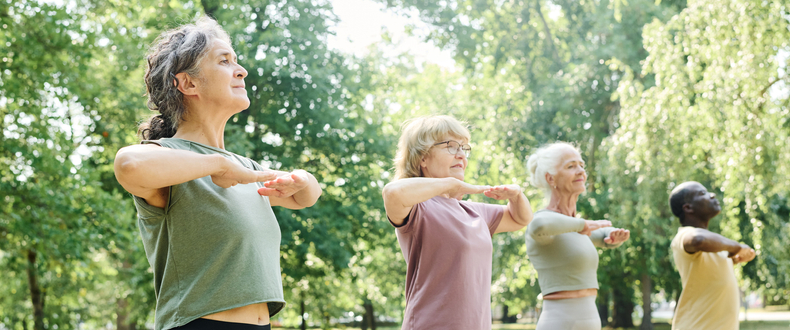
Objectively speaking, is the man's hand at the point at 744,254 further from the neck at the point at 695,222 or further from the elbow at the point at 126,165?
the elbow at the point at 126,165

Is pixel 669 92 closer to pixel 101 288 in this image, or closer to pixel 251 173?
pixel 251 173

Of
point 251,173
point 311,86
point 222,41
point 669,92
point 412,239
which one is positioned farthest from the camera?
point 311,86

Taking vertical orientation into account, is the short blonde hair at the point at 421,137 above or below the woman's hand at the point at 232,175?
above

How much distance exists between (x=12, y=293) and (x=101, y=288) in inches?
130

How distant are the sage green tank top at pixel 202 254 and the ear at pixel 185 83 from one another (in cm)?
21

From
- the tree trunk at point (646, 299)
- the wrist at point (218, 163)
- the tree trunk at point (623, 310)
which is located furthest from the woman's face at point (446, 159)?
the tree trunk at point (623, 310)

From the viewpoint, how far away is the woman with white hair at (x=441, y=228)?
2.54 metres

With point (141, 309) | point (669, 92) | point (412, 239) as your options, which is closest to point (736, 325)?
point (412, 239)

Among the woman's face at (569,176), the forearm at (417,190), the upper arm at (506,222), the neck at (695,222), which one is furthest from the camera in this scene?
the neck at (695,222)

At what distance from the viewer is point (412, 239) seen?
9.05ft

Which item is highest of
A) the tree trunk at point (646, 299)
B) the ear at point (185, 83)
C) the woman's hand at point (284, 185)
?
the ear at point (185, 83)

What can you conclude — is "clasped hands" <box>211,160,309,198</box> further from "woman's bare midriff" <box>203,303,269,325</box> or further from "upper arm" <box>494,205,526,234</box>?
"upper arm" <box>494,205,526,234</box>

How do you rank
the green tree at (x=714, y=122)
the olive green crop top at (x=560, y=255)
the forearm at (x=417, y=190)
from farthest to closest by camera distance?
1. the green tree at (x=714, y=122)
2. the olive green crop top at (x=560, y=255)
3. the forearm at (x=417, y=190)

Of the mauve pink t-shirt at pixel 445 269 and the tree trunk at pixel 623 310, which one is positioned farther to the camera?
the tree trunk at pixel 623 310
